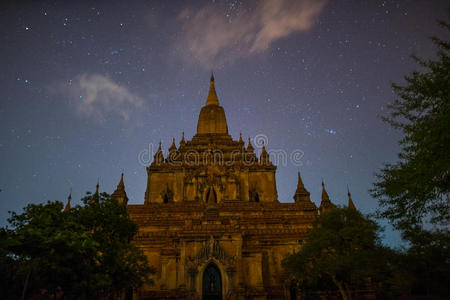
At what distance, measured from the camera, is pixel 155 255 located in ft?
104

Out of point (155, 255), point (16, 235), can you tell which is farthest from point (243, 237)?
point (16, 235)

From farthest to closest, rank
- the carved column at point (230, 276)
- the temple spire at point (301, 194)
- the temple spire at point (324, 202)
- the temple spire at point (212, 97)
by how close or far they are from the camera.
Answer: the temple spire at point (212, 97) < the temple spire at point (301, 194) < the temple spire at point (324, 202) < the carved column at point (230, 276)

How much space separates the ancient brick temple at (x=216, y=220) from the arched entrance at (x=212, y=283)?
0.08 meters

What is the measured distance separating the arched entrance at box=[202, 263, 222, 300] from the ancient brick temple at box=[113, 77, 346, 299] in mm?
76

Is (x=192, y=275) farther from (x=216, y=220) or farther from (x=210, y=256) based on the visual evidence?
(x=216, y=220)

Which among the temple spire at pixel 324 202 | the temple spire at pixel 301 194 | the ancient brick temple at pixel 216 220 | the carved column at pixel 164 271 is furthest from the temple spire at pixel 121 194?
the temple spire at pixel 324 202

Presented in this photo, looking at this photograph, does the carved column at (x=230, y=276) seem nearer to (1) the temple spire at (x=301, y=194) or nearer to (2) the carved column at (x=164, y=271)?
(2) the carved column at (x=164, y=271)

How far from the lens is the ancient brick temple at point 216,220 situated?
2677cm

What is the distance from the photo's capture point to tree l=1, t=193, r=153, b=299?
473 inches

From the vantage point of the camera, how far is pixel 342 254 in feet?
74.7

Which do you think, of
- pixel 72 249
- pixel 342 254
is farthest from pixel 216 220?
pixel 72 249

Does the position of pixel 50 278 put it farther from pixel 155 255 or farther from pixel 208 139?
pixel 208 139

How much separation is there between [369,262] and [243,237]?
12425 mm

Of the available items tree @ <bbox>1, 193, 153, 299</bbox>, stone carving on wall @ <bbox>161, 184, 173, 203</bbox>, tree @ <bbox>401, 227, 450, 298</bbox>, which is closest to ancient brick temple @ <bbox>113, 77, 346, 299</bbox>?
stone carving on wall @ <bbox>161, 184, 173, 203</bbox>
